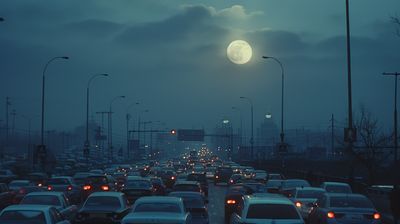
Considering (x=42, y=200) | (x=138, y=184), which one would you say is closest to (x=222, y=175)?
(x=138, y=184)

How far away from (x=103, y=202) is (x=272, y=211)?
7197mm

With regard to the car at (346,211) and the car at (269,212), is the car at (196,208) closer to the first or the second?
the car at (346,211)

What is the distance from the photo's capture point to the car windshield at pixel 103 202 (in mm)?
22359

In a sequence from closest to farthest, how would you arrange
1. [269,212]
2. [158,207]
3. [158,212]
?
[269,212], [158,212], [158,207]

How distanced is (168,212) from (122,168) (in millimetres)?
56023

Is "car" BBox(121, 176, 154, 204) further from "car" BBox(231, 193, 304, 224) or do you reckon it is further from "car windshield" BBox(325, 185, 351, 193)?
"car" BBox(231, 193, 304, 224)

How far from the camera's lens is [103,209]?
859 inches

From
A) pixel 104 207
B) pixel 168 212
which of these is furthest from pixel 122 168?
pixel 168 212

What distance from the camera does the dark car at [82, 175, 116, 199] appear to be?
135 ft

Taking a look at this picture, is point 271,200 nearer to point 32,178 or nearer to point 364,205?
point 364,205

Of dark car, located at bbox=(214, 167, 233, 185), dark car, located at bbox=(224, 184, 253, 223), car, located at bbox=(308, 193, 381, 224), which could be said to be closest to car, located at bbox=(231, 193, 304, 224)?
car, located at bbox=(308, 193, 381, 224)

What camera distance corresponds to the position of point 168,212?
699 inches

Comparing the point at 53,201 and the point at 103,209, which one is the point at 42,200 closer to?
the point at 53,201

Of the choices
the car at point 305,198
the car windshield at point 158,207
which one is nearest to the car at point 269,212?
the car windshield at point 158,207
